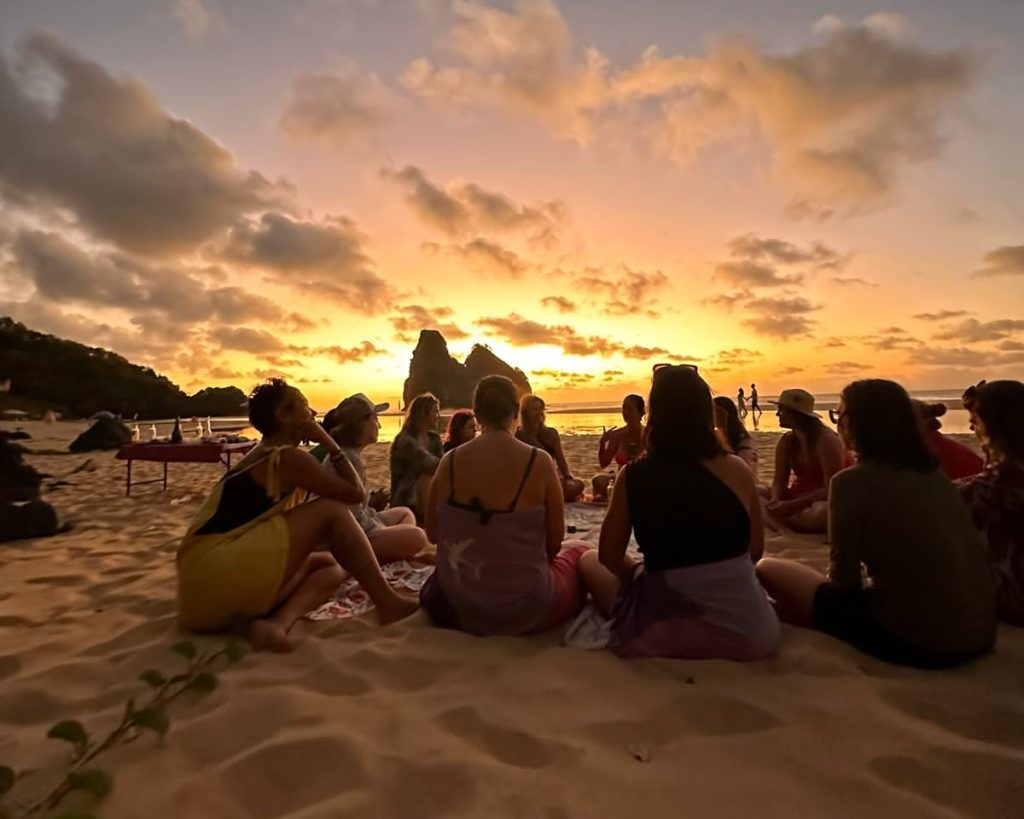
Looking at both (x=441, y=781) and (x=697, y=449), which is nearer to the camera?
(x=441, y=781)

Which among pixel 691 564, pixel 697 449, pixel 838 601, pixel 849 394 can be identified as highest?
pixel 849 394

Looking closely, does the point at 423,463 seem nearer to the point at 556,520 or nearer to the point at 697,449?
the point at 556,520

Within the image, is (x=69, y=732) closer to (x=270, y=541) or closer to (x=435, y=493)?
(x=270, y=541)

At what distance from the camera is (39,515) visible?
604 cm

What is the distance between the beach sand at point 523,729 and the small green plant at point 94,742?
0.21 ft

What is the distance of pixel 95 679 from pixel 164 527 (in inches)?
166

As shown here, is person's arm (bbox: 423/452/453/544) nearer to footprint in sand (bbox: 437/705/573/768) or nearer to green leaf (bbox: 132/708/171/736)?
footprint in sand (bbox: 437/705/573/768)

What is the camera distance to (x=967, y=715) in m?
2.23

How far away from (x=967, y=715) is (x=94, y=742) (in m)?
3.18

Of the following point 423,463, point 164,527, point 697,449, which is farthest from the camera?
point 164,527

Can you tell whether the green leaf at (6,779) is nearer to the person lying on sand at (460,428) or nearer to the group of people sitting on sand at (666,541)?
the group of people sitting on sand at (666,541)

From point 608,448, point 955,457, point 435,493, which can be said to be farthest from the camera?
point 608,448

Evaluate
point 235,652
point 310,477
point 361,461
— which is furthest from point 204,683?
point 361,461

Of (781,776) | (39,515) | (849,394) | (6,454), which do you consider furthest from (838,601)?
(6,454)
